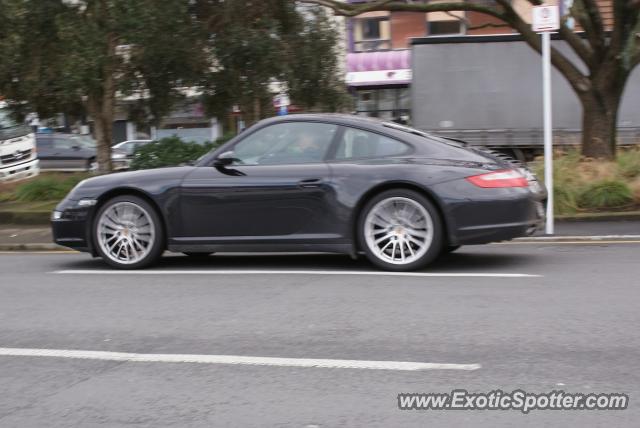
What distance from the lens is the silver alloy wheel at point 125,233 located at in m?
8.35

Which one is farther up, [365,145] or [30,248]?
[365,145]

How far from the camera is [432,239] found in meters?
7.54

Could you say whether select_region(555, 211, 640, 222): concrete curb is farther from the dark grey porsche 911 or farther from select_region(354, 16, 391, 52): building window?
select_region(354, 16, 391, 52): building window

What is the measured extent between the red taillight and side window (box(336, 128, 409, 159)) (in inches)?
28.9

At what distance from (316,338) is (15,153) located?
17465 mm

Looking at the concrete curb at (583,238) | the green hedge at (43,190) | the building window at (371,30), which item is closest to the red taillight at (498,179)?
the concrete curb at (583,238)

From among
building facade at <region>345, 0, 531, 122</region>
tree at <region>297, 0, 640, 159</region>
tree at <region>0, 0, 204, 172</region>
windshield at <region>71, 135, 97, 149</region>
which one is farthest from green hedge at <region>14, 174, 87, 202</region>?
building facade at <region>345, 0, 531, 122</region>

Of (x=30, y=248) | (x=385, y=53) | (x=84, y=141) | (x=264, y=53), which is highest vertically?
(x=385, y=53)

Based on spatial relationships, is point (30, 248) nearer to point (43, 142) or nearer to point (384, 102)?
point (43, 142)

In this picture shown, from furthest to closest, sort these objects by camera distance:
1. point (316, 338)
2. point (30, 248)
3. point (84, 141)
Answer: point (84, 141) < point (30, 248) < point (316, 338)

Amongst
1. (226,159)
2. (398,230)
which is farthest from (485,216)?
(226,159)

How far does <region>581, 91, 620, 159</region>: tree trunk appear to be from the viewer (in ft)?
46.9

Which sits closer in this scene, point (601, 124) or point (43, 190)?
point (601, 124)

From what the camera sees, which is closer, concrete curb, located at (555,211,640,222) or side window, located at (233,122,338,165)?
side window, located at (233,122,338,165)
